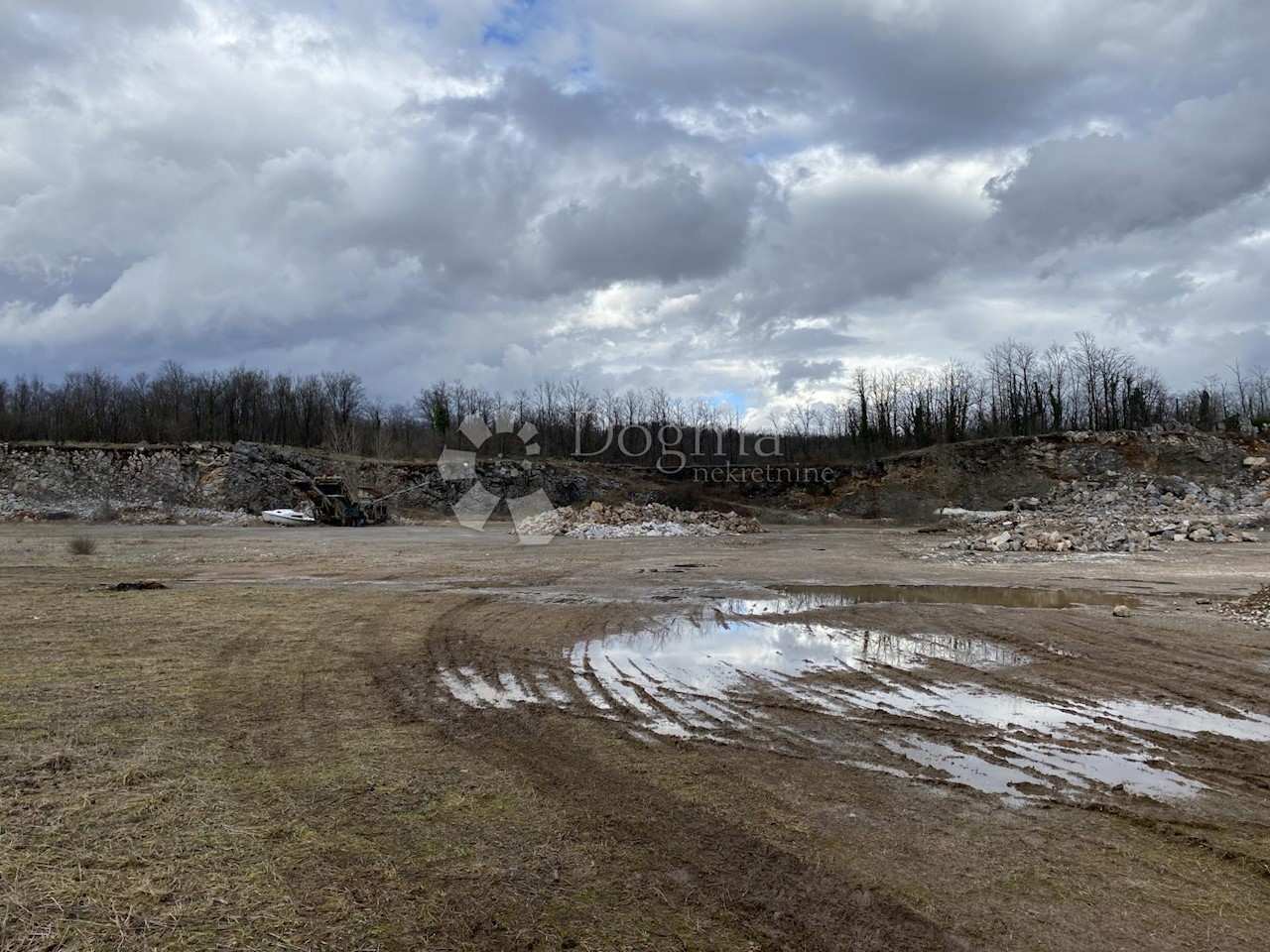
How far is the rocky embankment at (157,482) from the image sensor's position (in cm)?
4306

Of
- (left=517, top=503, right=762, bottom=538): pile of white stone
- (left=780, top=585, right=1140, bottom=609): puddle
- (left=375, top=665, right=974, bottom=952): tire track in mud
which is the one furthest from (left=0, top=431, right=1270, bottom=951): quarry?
(left=517, top=503, right=762, bottom=538): pile of white stone

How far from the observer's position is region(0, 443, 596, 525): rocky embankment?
4306 centimetres

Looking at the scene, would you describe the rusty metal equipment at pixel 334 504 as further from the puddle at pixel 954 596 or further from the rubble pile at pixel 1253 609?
the rubble pile at pixel 1253 609

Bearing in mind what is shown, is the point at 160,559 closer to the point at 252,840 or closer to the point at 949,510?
the point at 252,840

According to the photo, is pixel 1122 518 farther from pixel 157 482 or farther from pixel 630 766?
pixel 157 482

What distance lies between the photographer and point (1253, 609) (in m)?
12.1

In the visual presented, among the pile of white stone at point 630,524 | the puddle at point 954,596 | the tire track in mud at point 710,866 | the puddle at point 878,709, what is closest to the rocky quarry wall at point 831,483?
the pile of white stone at point 630,524

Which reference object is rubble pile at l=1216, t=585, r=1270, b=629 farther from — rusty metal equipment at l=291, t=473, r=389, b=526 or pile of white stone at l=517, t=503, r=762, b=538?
rusty metal equipment at l=291, t=473, r=389, b=526

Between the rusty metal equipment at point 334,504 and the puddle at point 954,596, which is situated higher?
the rusty metal equipment at point 334,504

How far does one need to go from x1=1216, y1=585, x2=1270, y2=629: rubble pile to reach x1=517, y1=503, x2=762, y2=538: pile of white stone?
2258 centimetres

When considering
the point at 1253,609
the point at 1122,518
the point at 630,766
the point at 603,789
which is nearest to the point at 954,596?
the point at 1253,609

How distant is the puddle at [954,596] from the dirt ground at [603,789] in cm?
263

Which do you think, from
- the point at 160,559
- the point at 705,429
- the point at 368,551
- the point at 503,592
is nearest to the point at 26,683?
the point at 503,592

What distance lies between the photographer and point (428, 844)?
13.5ft
